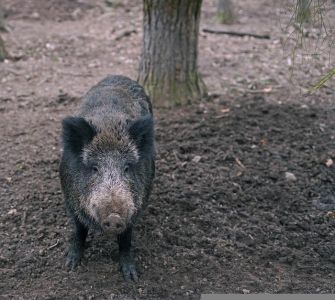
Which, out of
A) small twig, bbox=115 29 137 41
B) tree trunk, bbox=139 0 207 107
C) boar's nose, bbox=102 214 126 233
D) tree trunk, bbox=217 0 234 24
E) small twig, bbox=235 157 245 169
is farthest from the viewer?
tree trunk, bbox=217 0 234 24

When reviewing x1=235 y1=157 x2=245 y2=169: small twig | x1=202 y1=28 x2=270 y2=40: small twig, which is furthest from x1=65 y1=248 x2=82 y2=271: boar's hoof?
A: x1=202 y1=28 x2=270 y2=40: small twig

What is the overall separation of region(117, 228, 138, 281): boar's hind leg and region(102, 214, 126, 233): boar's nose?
76 cm

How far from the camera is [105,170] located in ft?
14.0

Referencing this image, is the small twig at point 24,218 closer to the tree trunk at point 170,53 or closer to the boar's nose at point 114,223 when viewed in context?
the boar's nose at point 114,223

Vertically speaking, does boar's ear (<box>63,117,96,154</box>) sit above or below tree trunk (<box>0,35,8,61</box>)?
above

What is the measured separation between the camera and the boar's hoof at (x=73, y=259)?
4.73 meters

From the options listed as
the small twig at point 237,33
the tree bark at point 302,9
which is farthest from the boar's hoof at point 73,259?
the small twig at point 237,33

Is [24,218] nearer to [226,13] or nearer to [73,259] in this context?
[73,259]

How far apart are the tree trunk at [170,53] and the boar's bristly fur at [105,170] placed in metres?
2.69

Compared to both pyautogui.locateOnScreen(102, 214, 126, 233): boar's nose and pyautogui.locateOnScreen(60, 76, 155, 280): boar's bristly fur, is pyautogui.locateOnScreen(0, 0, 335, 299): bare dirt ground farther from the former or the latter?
pyautogui.locateOnScreen(102, 214, 126, 233): boar's nose

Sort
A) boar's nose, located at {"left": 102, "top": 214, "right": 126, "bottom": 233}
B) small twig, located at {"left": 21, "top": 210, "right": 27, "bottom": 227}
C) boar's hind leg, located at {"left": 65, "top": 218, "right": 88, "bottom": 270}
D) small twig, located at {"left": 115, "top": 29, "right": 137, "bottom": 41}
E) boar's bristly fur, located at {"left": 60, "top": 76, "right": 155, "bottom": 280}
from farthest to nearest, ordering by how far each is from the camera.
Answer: small twig, located at {"left": 115, "top": 29, "right": 137, "bottom": 41} → small twig, located at {"left": 21, "top": 210, "right": 27, "bottom": 227} → boar's hind leg, located at {"left": 65, "top": 218, "right": 88, "bottom": 270} → boar's bristly fur, located at {"left": 60, "top": 76, "right": 155, "bottom": 280} → boar's nose, located at {"left": 102, "top": 214, "right": 126, "bottom": 233}

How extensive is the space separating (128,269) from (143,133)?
1059 mm

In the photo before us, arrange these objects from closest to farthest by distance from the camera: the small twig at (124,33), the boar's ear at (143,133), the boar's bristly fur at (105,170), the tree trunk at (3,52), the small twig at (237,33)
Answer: the boar's bristly fur at (105,170), the boar's ear at (143,133), the tree trunk at (3,52), the small twig at (124,33), the small twig at (237,33)

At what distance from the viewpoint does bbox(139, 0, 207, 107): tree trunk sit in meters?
7.41
